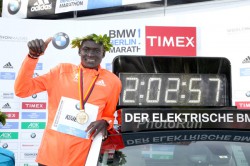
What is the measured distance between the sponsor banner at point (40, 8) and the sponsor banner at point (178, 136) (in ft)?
31.1

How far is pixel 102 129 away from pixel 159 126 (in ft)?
1.47

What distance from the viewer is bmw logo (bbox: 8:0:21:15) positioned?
12.5m

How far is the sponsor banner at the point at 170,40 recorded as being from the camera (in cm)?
786

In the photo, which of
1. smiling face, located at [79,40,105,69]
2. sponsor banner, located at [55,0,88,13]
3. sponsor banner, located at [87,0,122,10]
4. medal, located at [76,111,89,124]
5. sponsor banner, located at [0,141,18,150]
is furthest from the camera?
sponsor banner, located at [55,0,88,13]

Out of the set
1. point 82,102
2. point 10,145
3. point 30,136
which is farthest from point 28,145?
point 82,102

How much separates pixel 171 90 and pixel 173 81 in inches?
4.5

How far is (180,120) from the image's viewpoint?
126 inches

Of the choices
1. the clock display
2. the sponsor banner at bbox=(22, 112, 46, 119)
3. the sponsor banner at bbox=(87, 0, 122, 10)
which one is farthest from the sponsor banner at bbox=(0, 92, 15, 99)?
the sponsor banner at bbox=(87, 0, 122, 10)

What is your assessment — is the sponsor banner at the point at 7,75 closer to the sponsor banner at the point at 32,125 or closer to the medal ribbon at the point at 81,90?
the sponsor banner at the point at 32,125

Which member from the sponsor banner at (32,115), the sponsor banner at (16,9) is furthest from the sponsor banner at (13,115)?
the sponsor banner at (16,9)

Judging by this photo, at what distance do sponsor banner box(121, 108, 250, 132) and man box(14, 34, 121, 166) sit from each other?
39 cm

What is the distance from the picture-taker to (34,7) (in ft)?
41.5

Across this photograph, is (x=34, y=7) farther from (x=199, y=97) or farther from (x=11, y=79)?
(x=199, y=97)

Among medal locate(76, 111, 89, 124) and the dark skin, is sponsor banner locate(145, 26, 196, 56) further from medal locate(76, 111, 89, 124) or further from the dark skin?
medal locate(76, 111, 89, 124)
